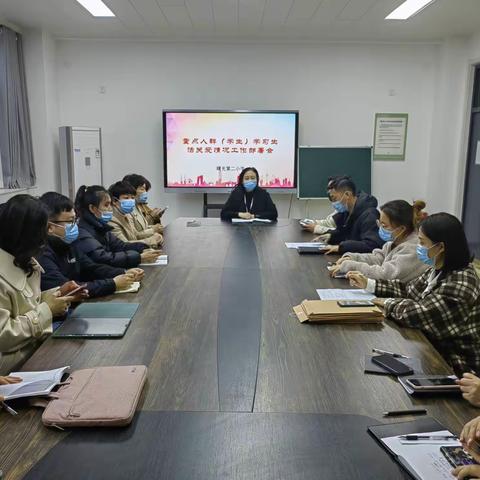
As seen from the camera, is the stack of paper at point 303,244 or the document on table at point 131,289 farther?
the stack of paper at point 303,244

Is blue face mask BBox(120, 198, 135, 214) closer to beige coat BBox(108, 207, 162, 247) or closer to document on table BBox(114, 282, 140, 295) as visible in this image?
beige coat BBox(108, 207, 162, 247)

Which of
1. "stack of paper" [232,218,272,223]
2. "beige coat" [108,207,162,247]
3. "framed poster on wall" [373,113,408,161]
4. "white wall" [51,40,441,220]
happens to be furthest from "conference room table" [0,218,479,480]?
"framed poster on wall" [373,113,408,161]

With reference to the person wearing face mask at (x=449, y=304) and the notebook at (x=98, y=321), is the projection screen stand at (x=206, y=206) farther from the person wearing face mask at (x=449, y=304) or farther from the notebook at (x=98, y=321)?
the person wearing face mask at (x=449, y=304)

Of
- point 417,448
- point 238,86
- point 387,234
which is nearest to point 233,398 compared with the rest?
point 417,448

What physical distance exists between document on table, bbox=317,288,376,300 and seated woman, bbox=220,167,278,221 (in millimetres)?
2551

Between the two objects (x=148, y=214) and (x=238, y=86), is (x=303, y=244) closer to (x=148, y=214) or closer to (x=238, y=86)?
(x=148, y=214)

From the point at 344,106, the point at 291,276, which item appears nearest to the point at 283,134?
the point at 344,106

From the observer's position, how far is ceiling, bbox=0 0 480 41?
14.6ft

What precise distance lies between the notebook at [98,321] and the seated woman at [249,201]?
2.88m

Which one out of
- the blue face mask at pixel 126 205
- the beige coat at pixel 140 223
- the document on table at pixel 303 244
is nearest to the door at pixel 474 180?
the document on table at pixel 303 244

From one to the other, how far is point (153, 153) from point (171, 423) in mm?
5193

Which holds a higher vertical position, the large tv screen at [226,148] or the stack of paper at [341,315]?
the large tv screen at [226,148]

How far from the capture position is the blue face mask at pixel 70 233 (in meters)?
2.44

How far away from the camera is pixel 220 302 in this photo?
221cm
